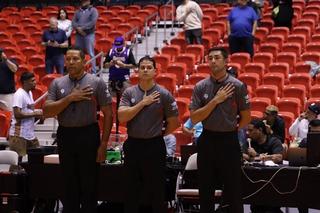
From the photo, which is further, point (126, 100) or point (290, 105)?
point (290, 105)

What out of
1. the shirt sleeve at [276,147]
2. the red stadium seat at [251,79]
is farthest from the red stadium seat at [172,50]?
the shirt sleeve at [276,147]

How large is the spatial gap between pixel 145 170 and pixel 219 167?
655 mm

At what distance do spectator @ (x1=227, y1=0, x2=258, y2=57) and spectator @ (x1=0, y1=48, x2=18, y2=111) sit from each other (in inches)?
165

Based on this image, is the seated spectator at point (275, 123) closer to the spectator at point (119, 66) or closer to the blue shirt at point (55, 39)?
the spectator at point (119, 66)

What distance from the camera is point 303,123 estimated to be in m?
10.0

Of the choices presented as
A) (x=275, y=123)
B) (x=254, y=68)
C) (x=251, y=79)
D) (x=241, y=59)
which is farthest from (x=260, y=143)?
(x=241, y=59)

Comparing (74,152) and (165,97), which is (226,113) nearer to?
(165,97)

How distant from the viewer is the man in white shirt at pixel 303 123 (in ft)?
31.7

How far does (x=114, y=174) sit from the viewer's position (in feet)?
25.9

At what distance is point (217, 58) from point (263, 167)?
1.50 m

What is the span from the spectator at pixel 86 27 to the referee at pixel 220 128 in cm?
733

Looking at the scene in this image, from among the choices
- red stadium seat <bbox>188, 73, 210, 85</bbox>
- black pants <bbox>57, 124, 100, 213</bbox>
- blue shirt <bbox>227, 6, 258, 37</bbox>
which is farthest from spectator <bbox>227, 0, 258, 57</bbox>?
black pants <bbox>57, 124, 100, 213</bbox>

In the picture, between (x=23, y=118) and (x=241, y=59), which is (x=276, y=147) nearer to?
(x=23, y=118)

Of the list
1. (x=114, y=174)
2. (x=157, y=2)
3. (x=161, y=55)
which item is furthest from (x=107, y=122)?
(x=157, y=2)
